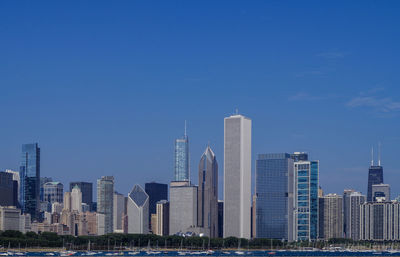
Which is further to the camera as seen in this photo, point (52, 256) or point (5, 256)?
point (52, 256)

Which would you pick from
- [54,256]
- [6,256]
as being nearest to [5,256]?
[6,256]

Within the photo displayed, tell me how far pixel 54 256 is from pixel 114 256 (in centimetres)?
1669

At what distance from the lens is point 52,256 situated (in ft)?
618

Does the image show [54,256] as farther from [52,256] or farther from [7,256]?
[7,256]

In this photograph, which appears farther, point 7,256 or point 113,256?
point 113,256

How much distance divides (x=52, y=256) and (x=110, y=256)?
56.7ft

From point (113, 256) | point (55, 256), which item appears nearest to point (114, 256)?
point (113, 256)

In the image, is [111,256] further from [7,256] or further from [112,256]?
A: [7,256]

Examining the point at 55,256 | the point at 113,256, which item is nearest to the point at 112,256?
the point at 113,256

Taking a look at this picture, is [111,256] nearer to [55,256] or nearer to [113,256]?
[113,256]

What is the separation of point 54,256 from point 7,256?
19.6m

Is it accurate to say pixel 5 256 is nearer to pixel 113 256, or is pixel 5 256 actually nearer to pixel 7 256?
pixel 7 256

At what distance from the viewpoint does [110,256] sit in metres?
181

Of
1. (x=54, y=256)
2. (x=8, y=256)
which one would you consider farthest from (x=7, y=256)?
(x=54, y=256)
